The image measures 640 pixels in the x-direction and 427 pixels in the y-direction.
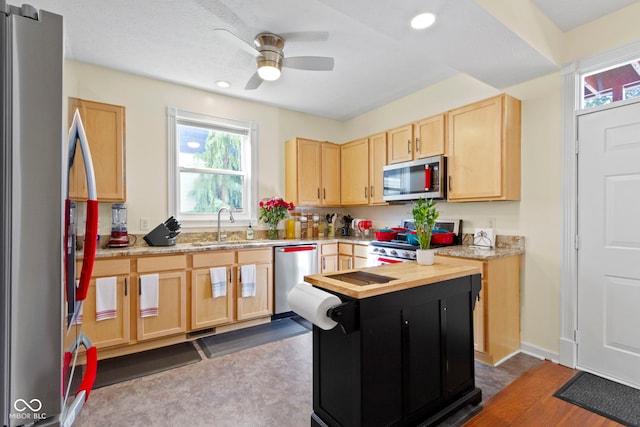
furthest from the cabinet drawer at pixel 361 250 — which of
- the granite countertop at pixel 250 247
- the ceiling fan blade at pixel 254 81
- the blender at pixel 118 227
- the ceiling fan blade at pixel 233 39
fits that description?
the blender at pixel 118 227

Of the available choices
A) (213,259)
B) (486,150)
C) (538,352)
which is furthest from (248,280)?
(538,352)

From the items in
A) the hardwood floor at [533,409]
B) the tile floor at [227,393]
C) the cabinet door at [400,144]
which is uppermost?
the cabinet door at [400,144]

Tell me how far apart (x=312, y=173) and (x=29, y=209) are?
12.3ft

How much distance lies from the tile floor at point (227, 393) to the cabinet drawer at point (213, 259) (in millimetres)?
893

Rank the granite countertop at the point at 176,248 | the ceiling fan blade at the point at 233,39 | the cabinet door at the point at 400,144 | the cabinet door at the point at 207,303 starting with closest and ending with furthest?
the ceiling fan blade at the point at 233,39 < the granite countertop at the point at 176,248 < the cabinet door at the point at 207,303 < the cabinet door at the point at 400,144

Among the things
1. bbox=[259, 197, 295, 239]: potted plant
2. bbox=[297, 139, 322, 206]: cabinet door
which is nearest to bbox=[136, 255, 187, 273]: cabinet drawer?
bbox=[259, 197, 295, 239]: potted plant

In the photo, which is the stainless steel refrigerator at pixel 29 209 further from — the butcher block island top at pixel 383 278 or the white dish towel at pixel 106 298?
the white dish towel at pixel 106 298

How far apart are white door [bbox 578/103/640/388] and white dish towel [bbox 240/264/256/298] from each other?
2.99 meters

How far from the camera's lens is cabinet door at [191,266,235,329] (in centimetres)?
303

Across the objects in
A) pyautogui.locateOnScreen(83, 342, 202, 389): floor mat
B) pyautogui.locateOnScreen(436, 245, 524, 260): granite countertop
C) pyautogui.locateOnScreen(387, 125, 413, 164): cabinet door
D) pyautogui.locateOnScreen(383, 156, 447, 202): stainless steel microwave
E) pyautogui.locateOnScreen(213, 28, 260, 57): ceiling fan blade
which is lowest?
pyautogui.locateOnScreen(83, 342, 202, 389): floor mat

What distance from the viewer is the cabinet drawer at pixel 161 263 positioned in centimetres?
277

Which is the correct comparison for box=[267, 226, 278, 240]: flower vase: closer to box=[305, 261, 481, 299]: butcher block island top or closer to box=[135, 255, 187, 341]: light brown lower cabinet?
box=[135, 255, 187, 341]: light brown lower cabinet

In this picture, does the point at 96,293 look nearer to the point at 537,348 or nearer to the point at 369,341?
the point at 369,341

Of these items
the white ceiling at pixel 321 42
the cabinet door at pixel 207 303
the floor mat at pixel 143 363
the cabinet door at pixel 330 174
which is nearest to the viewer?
the white ceiling at pixel 321 42
